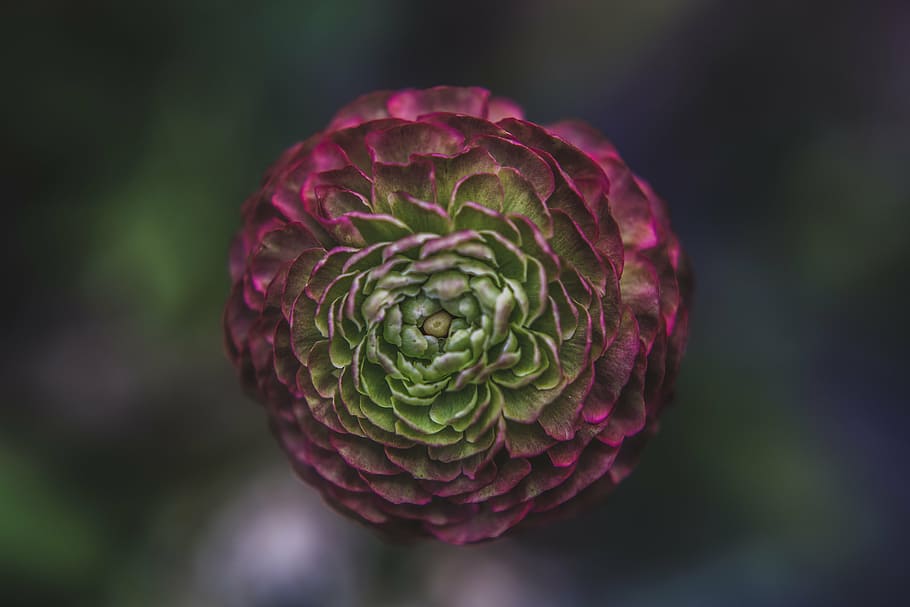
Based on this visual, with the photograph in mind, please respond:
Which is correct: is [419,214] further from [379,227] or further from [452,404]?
[452,404]

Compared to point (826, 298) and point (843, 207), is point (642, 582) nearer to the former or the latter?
point (826, 298)

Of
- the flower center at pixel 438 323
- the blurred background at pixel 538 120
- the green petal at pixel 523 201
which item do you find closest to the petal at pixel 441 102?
the green petal at pixel 523 201

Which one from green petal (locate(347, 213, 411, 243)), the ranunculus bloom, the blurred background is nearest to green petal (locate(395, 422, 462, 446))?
the ranunculus bloom

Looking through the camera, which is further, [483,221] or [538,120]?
[538,120]

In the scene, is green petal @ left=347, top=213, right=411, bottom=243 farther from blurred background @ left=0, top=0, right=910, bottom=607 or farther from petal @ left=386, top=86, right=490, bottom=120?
blurred background @ left=0, top=0, right=910, bottom=607

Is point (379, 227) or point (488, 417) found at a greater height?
point (379, 227)

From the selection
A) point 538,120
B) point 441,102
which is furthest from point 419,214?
point 538,120
